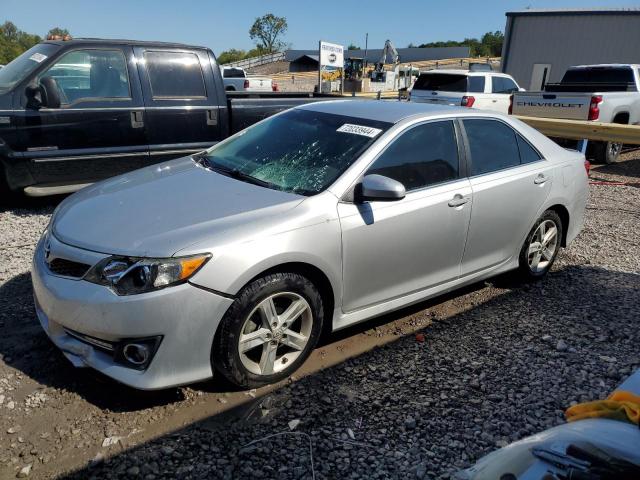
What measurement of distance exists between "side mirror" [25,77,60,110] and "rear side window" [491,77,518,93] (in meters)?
11.5

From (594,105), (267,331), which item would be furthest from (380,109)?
(594,105)

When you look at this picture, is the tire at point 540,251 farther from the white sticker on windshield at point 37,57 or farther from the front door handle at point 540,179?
the white sticker on windshield at point 37,57

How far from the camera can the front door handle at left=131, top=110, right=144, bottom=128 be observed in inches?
241

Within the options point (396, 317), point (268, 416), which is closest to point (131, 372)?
point (268, 416)

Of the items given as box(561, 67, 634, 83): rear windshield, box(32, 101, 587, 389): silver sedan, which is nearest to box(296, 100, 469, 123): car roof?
box(32, 101, 587, 389): silver sedan

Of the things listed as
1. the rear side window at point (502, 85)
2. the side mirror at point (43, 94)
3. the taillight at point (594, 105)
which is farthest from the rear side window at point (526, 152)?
the rear side window at point (502, 85)

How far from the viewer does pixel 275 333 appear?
2943mm

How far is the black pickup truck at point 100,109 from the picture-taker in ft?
18.3

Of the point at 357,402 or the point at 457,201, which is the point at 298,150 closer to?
the point at 457,201

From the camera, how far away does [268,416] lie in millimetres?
2785

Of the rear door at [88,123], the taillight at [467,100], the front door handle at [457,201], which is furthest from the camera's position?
the taillight at [467,100]

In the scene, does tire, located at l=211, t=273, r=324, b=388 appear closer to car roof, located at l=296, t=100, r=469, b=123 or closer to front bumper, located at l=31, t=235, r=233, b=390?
front bumper, located at l=31, t=235, r=233, b=390

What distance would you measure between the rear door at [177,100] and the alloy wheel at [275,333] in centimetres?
405

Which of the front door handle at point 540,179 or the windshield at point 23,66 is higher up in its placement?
the windshield at point 23,66
